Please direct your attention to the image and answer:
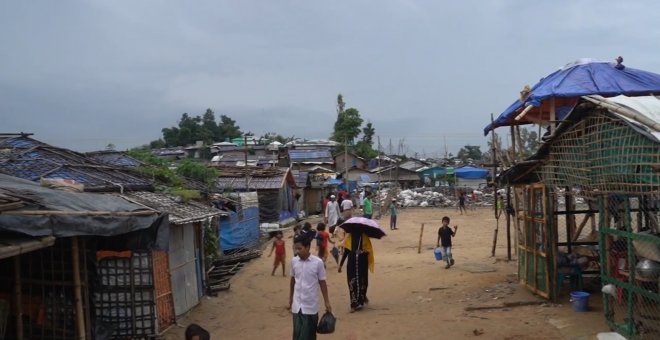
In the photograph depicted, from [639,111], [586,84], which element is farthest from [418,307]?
[639,111]

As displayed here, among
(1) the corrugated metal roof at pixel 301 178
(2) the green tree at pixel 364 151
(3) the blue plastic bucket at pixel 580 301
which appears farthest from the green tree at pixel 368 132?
(3) the blue plastic bucket at pixel 580 301

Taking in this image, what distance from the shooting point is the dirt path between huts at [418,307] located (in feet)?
30.0

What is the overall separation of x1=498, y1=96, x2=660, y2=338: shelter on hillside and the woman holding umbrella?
2926 mm

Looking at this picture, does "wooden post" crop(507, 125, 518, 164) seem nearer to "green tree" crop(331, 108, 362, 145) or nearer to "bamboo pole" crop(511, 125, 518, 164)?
"bamboo pole" crop(511, 125, 518, 164)

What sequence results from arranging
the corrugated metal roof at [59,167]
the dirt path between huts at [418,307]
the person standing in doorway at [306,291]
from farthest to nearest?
the corrugated metal roof at [59,167] → the dirt path between huts at [418,307] → the person standing in doorway at [306,291]

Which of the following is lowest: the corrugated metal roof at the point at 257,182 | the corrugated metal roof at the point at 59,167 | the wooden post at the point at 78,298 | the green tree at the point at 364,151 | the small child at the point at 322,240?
the small child at the point at 322,240

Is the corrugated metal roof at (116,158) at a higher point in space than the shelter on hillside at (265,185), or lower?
higher

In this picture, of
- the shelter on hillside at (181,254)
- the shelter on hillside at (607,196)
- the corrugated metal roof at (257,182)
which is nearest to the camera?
the shelter on hillside at (607,196)

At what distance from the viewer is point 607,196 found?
26.1 feet

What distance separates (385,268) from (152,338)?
28.0ft

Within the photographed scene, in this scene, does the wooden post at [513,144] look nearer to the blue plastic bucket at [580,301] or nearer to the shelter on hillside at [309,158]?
the blue plastic bucket at [580,301]

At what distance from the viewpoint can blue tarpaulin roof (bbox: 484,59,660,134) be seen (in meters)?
10.6

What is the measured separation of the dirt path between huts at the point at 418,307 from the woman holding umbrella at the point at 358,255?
352mm

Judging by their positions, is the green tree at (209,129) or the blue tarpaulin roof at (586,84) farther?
the green tree at (209,129)
